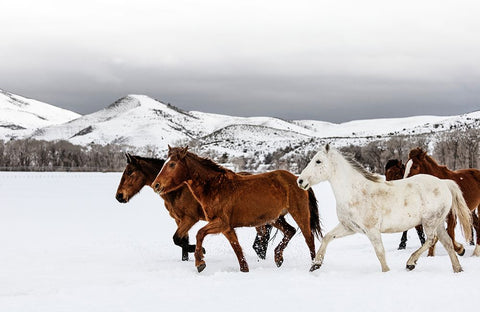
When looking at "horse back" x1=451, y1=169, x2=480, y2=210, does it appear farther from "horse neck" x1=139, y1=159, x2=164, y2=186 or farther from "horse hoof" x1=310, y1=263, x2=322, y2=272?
"horse neck" x1=139, y1=159, x2=164, y2=186

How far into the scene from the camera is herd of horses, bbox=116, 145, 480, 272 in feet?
20.4

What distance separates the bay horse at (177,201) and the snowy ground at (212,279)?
0.39 m

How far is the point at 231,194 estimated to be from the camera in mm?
7188

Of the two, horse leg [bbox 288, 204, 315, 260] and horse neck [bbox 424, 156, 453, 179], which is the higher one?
horse neck [bbox 424, 156, 453, 179]

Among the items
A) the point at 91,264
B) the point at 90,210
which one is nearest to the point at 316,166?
the point at 91,264

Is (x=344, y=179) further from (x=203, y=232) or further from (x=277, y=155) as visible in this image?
(x=277, y=155)

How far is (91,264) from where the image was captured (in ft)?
28.3

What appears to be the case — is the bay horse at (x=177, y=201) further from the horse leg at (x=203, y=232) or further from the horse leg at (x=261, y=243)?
→ the horse leg at (x=203, y=232)

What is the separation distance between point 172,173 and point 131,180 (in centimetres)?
206

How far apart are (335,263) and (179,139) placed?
7535 inches

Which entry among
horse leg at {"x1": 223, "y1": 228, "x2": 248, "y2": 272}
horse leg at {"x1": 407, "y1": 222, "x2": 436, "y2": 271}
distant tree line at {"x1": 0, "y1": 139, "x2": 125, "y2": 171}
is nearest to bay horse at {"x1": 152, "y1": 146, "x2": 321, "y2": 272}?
horse leg at {"x1": 223, "y1": 228, "x2": 248, "y2": 272}

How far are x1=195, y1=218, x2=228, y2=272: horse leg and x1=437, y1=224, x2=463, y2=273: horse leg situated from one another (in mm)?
2883

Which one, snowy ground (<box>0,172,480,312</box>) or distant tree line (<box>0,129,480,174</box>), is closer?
snowy ground (<box>0,172,480,312</box>)

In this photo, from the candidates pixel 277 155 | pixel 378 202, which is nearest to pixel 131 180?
pixel 378 202
